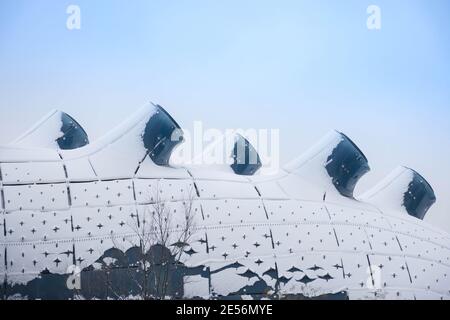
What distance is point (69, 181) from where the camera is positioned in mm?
8562

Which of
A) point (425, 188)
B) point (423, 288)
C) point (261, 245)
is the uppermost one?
point (425, 188)

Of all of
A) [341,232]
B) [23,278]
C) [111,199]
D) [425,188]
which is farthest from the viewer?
[425,188]

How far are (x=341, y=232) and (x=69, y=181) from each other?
3748 millimetres

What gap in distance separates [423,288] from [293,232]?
6.33 ft

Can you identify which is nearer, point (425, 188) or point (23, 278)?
point (23, 278)

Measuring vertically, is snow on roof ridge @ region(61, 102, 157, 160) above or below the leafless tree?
above

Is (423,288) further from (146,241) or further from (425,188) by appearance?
(146,241)

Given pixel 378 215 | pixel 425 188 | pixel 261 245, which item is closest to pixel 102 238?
pixel 261 245

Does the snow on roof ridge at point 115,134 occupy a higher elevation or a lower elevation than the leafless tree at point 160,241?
higher

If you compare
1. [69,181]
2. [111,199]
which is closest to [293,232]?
[111,199]

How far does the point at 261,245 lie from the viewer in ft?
28.4
